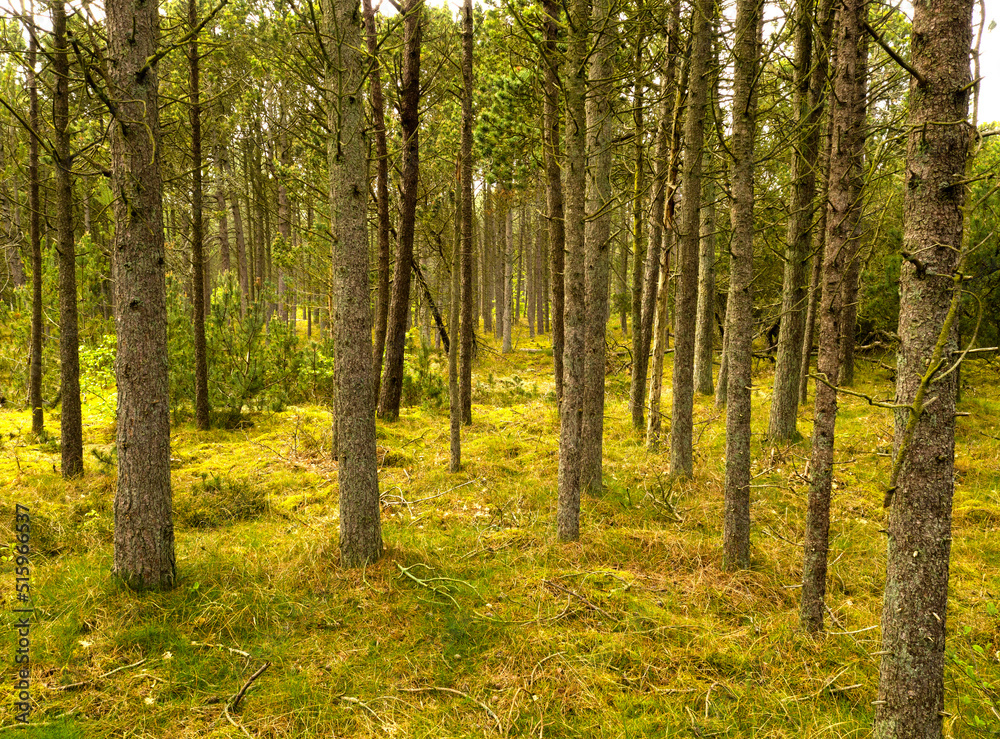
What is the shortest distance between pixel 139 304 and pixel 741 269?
16.8 ft

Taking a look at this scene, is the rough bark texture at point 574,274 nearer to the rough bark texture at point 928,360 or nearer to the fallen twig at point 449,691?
the fallen twig at point 449,691

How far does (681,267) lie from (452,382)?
11.9ft

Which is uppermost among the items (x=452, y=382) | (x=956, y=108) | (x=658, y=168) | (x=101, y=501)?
(x=658, y=168)

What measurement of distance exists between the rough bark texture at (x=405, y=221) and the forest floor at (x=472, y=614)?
122 inches

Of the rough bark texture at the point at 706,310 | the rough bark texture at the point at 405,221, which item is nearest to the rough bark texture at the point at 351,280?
the rough bark texture at the point at 405,221

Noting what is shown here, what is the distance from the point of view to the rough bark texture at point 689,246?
22.2ft

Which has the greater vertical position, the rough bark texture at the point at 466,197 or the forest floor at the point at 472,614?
the rough bark texture at the point at 466,197

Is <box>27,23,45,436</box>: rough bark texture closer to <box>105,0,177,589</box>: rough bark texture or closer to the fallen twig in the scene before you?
<box>105,0,177,589</box>: rough bark texture

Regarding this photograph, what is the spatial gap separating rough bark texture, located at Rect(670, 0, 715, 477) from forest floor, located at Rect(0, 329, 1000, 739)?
2.18ft

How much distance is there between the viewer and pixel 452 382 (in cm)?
762

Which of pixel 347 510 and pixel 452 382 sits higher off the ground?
pixel 452 382

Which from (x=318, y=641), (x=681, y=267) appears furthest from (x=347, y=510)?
(x=681, y=267)

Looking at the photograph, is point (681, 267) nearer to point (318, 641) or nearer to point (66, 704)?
point (318, 641)

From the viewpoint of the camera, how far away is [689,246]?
738 cm
